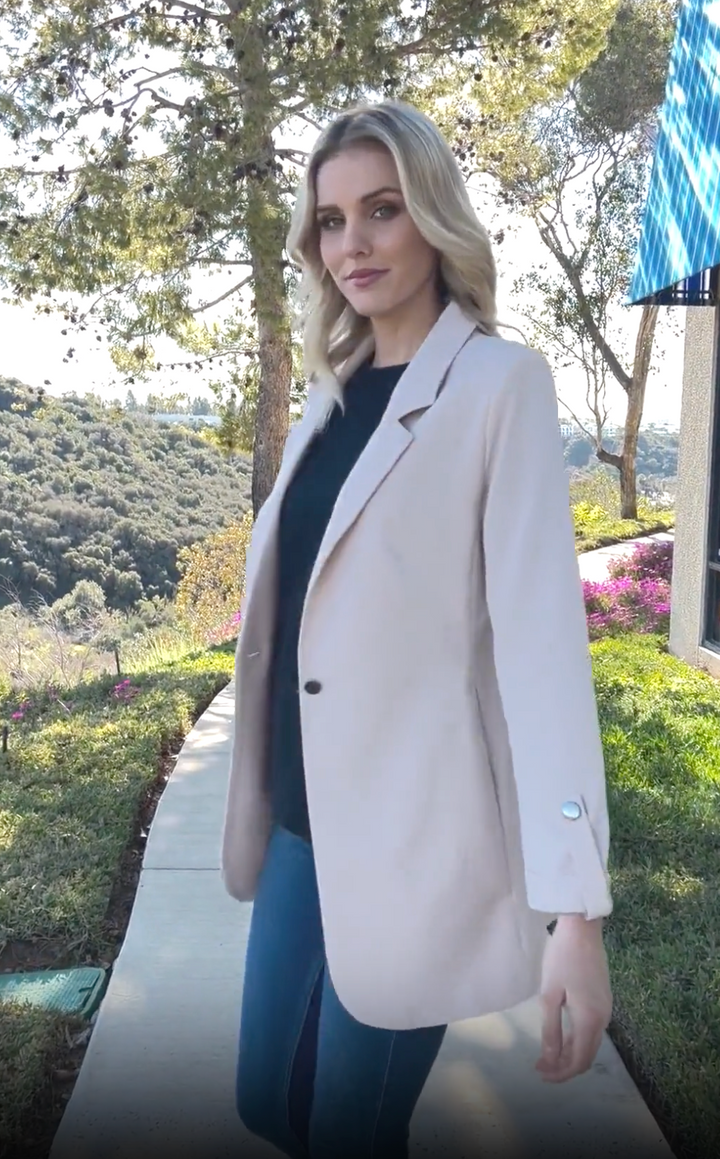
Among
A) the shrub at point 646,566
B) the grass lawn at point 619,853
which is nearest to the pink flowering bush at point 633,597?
the shrub at point 646,566

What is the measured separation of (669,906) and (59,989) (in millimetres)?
1941

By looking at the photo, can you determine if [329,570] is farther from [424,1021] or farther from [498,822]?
[424,1021]

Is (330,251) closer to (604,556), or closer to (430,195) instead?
(430,195)

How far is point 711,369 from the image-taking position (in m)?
8.09

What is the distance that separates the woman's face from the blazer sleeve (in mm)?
332

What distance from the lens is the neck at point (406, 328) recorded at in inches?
66.3

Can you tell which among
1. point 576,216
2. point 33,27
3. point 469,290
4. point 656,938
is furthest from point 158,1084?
point 576,216

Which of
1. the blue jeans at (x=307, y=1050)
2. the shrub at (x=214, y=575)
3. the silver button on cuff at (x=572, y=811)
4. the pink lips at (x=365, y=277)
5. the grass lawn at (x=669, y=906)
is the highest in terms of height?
the pink lips at (x=365, y=277)

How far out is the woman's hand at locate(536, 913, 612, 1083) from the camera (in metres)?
1.26

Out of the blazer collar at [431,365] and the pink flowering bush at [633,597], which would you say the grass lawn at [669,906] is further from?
the pink flowering bush at [633,597]

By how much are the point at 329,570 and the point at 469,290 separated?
1.67ft

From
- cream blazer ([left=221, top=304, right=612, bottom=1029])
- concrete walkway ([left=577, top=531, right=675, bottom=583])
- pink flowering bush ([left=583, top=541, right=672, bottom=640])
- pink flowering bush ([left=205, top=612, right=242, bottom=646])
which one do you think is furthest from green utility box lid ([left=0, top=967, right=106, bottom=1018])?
concrete walkway ([left=577, top=531, right=675, bottom=583])

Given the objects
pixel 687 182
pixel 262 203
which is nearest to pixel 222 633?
pixel 262 203

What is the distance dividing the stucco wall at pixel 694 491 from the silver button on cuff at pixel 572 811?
679 centimetres
